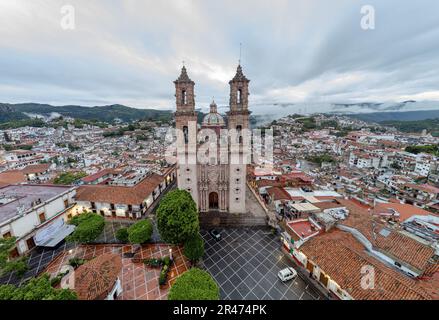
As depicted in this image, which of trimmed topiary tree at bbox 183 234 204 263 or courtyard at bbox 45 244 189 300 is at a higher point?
trimmed topiary tree at bbox 183 234 204 263

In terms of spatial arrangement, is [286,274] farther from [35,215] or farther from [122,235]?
[35,215]

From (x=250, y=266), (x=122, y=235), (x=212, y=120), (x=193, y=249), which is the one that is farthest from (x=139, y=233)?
(x=212, y=120)

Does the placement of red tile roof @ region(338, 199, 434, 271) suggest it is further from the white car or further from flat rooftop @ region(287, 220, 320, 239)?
the white car

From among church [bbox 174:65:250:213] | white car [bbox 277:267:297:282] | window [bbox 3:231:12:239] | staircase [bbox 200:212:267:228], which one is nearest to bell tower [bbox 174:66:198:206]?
church [bbox 174:65:250:213]

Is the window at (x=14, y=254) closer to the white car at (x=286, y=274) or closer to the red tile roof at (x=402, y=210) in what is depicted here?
the white car at (x=286, y=274)

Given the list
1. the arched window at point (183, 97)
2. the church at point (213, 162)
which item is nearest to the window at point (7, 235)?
the church at point (213, 162)

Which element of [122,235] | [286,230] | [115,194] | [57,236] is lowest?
[57,236]
